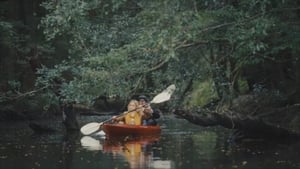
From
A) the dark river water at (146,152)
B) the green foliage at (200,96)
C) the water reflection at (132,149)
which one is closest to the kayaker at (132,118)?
the dark river water at (146,152)

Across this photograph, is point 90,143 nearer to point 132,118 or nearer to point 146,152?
point 132,118

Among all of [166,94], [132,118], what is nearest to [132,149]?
[166,94]

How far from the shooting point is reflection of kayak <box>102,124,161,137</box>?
1988 centimetres

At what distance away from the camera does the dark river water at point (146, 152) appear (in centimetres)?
1270

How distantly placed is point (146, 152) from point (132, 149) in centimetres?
96

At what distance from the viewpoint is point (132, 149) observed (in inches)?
641

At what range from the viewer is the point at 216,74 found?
17.4m

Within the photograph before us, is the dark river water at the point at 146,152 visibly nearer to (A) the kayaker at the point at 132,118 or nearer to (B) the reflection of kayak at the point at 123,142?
(B) the reflection of kayak at the point at 123,142

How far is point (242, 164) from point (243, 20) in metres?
2.74

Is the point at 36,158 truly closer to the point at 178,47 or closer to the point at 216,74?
the point at 178,47

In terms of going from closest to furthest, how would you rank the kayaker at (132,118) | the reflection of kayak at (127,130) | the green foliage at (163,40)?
the green foliage at (163,40) → the reflection of kayak at (127,130) → the kayaker at (132,118)

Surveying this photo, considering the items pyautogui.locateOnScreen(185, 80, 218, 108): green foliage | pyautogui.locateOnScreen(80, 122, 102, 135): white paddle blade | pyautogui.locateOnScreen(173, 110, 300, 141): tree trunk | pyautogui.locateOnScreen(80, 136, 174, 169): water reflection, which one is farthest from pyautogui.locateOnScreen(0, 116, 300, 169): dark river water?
pyautogui.locateOnScreen(185, 80, 218, 108): green foliage

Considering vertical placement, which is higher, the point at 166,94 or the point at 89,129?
the point at 166,94

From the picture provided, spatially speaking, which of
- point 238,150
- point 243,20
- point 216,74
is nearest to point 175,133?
point 216,74
